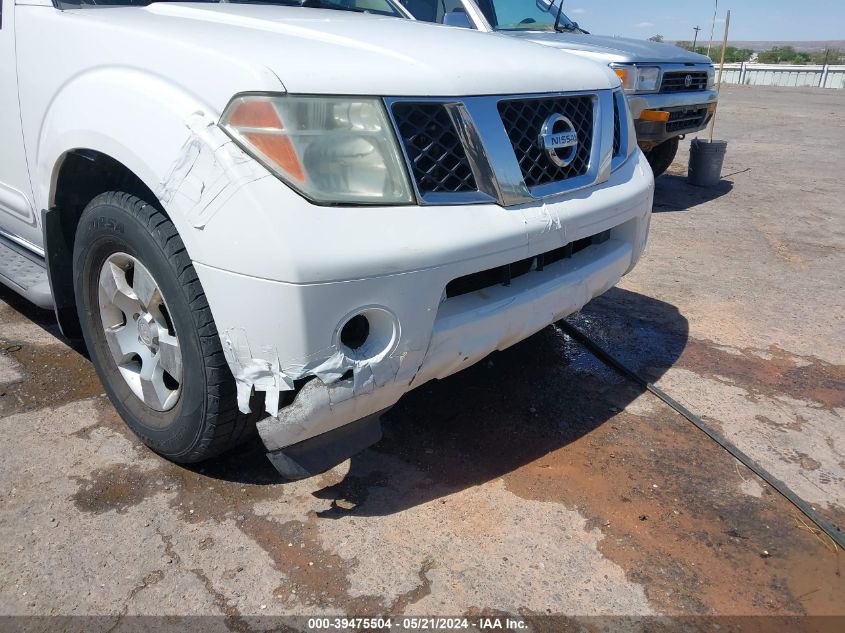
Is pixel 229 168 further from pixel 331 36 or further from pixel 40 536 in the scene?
pixel 40 536

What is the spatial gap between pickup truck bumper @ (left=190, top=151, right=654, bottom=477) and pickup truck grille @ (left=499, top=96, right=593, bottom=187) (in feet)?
0.54

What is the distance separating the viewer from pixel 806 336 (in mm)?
3971

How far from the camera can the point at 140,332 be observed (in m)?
2.49

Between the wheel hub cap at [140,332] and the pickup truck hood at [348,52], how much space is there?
73 cm

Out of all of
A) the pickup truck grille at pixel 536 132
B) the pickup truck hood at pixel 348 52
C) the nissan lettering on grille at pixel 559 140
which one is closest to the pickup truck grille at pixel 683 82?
the pickup truck hood at pixel 348 52

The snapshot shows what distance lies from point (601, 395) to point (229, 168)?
203cm

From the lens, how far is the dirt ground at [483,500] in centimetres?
207

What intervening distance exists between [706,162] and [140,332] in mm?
7194

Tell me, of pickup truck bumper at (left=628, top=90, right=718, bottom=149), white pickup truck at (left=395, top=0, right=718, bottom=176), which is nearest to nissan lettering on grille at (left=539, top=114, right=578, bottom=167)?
white pickup truck at (left=395, top=0, right=718, bottom=176)

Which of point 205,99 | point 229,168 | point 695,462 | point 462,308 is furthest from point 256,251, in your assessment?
point 695,462

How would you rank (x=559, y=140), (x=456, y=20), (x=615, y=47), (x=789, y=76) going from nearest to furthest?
(x=559, y=140) < (x=456, y=20) < (x=615, y=47) < (x=789, y=76)

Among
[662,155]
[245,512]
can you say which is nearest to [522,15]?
[662,155]

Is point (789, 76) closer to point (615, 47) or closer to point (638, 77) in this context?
point (615, 47)

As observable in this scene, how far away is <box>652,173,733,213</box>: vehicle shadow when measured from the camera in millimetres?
7258
